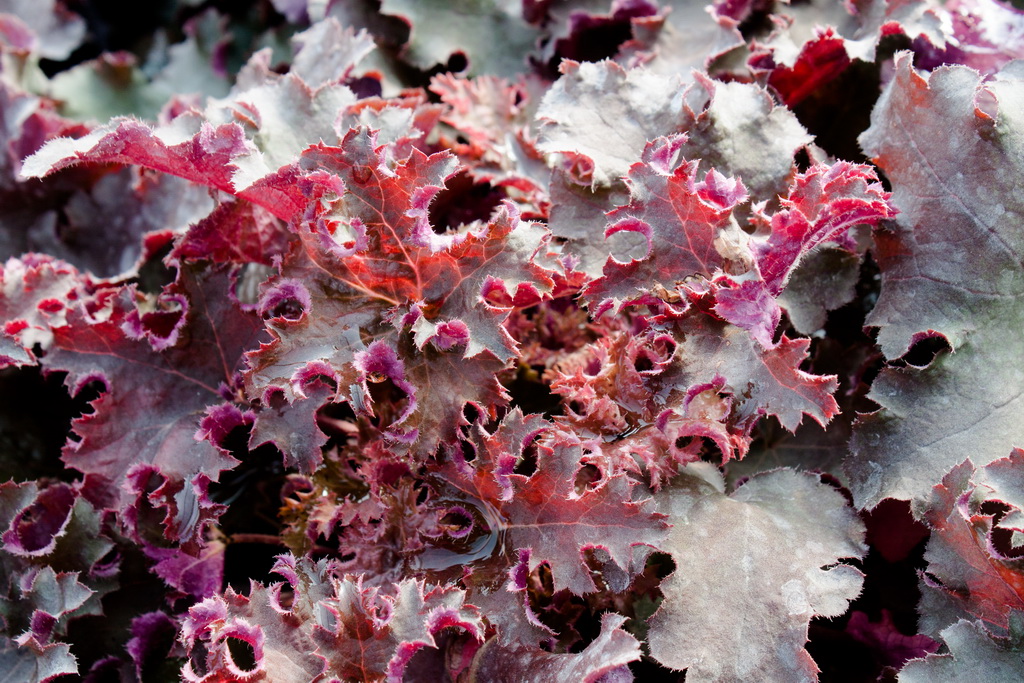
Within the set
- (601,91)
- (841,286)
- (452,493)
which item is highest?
(601,91)

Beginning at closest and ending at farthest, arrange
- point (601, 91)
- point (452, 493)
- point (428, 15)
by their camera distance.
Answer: point (452, 493)
point (601, 91)
point (428, 15)

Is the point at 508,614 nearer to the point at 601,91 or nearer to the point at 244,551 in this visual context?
the point at 244,551

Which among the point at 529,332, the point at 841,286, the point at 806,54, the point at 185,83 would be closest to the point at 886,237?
the point at 841,286

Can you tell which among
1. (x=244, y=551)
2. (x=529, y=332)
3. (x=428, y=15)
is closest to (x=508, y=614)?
(x=529, y=332)

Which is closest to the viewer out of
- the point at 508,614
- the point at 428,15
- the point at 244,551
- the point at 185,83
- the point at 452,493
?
the point at 508,614

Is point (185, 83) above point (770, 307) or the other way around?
the other way around

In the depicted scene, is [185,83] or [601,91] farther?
[185,83]
